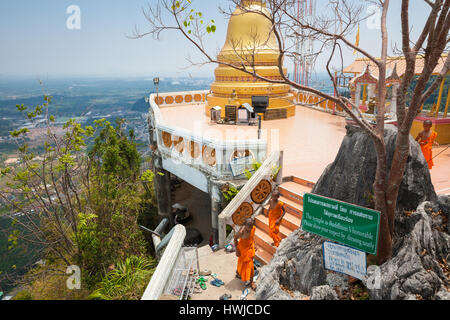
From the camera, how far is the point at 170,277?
5203 millimetres

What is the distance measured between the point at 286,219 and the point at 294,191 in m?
0.94

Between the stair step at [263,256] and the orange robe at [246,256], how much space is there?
2.73 feet

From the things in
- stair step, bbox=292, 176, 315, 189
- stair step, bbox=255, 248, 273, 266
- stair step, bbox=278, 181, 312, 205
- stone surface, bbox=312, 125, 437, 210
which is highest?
stone surface, bbox=312, 125, 437, 210

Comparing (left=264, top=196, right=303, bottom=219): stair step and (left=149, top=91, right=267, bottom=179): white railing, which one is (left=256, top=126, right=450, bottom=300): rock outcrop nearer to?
(left=264, top=196, right=303, bottom=219): stair step

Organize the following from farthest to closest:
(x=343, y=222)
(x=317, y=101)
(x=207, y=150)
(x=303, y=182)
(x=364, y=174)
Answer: (x=317, y=101) → (x=207, y=150) → (x=303, y=182) → (x=364, y=174) → (x=343, y=222)

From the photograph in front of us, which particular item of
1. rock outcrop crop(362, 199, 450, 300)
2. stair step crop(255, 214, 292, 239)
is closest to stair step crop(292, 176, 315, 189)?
stair step crop(255, 214, 292, 239)

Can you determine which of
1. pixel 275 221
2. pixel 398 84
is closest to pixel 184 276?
pixel 275 221

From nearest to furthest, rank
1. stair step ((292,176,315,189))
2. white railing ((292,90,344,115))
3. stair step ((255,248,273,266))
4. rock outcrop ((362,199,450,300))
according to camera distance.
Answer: rock outcrop ((362,199,450,300)) < stair step ((255,248,273,266)) < stair step ((292,176,315,189)) < white railing ((292,90,344,115))

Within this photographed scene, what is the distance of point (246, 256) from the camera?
5559mm

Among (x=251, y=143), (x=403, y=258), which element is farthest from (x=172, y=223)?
(x=403, y=258)

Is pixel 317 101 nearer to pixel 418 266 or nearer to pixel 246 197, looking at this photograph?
pixel 246 197

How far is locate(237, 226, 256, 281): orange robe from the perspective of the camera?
554 centimetres

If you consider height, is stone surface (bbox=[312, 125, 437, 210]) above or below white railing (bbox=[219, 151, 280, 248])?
above

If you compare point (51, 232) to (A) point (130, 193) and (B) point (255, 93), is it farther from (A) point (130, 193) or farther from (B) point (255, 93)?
(B) point (255, 93)
